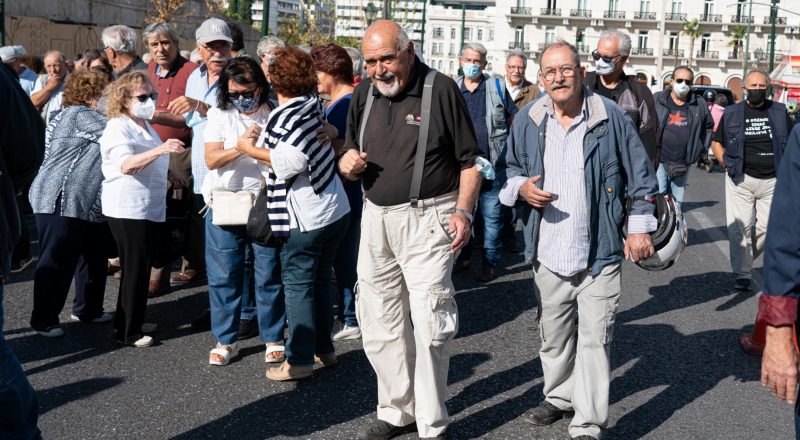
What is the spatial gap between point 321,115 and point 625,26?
96.3 m

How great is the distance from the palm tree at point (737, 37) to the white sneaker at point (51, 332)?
313 feet

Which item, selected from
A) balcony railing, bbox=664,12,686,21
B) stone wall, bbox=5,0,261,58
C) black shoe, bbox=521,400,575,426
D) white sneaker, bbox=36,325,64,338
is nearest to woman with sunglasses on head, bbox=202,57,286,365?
white sneaker, bbox=36,325,64,338

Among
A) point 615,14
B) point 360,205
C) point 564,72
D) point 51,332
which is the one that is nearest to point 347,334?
point 360,205

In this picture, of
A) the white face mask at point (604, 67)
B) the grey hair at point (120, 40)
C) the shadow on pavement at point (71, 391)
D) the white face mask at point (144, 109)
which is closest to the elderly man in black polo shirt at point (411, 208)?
the shadow on pavement at point (71, 391)

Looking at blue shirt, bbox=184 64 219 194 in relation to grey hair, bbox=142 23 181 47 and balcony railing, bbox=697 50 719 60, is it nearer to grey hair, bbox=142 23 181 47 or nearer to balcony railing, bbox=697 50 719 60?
grey hair, bbox=142 23 181 47

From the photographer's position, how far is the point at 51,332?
607cm

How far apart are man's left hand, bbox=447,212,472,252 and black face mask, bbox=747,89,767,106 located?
15.7 ft

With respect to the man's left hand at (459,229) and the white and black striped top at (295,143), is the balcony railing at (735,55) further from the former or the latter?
the man's left hand at (459,229)

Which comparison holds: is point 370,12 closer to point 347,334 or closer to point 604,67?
point 604,67

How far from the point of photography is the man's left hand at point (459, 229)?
427cm

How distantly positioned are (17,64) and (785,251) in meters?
9.62

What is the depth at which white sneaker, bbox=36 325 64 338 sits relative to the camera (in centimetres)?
607

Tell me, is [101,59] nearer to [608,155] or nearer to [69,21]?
[608,155]

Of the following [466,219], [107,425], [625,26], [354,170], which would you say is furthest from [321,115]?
[625,26]
